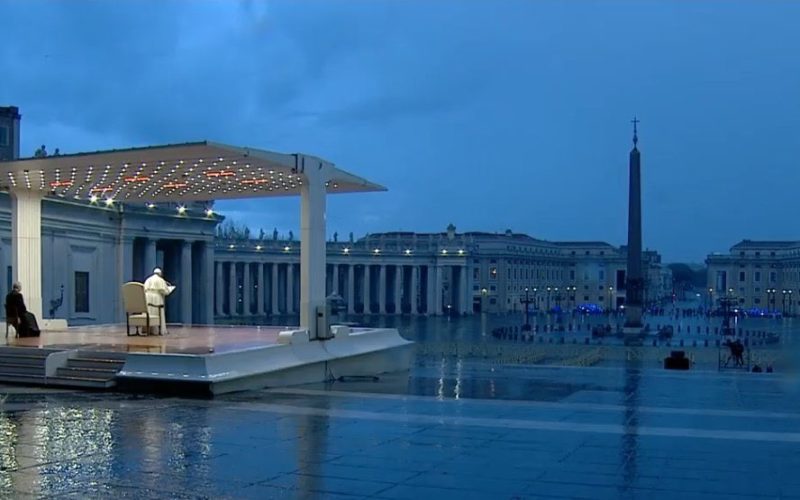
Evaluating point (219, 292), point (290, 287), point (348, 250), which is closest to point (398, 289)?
point (348, 250)

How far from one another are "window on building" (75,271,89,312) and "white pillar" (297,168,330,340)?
86.8 ft

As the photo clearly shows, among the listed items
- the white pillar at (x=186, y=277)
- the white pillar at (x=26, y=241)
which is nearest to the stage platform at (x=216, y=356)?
the white pillar at (x=26, y=241)

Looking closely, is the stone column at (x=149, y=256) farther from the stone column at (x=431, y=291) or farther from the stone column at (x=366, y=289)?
the stone column at (x=431, y=291)

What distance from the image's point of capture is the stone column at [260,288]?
10200 cm

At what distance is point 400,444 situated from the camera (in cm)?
935

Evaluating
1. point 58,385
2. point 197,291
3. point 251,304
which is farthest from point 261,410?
point 251,304

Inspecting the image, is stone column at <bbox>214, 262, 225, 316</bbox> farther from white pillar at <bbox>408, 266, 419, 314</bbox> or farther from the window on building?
the window on building

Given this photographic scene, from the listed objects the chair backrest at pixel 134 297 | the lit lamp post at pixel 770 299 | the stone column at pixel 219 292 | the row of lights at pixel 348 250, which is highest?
the row of lights at pixel 348 250

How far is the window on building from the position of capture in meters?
40.8

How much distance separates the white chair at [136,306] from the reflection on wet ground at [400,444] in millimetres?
5934

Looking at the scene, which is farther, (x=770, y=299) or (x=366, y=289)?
(x=770, y=299)

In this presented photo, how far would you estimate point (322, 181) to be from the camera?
17438 millimetres

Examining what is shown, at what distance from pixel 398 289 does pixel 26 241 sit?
106 m

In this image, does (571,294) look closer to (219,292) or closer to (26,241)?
(219,292)
